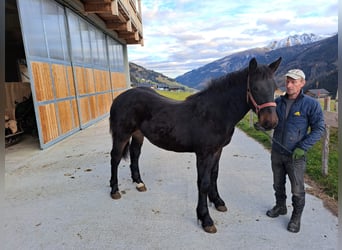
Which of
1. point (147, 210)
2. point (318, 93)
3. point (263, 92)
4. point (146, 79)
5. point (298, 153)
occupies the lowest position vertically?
point (146, 79)

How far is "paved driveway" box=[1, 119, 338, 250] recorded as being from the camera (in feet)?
6.61

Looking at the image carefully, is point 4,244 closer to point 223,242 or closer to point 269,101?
point 223,242

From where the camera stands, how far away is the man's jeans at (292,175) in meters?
2.07

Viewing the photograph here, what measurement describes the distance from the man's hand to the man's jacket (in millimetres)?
32

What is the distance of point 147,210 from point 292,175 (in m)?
1.65

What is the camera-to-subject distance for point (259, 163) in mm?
3939

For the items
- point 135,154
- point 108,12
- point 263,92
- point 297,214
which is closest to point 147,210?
point 135,154

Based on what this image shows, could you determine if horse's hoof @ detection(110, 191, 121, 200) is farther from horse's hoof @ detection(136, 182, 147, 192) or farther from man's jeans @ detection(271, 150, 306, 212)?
man's jeans @ detection(271, 150, 306, 212)

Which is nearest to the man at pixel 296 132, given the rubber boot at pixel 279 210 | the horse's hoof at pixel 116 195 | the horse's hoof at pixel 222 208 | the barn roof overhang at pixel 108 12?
the rubber boot at pixel 279 210

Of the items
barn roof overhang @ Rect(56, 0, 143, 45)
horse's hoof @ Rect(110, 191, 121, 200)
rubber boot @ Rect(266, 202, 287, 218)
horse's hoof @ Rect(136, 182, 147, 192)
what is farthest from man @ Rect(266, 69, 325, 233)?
barn roof overhang @ Rect(56, 0, 143, 45)

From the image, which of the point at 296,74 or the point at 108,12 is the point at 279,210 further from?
the point at 108,12

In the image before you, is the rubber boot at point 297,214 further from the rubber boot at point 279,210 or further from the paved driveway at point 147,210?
the rubber boot at point 279,210

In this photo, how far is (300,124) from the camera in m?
2.01

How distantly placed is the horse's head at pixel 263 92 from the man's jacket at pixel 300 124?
→ 0.31m
